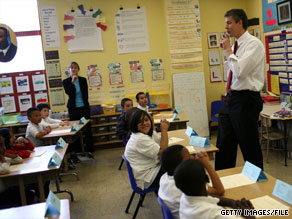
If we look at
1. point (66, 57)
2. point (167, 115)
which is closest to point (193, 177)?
point (167, 115)

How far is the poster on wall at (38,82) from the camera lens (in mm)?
5527

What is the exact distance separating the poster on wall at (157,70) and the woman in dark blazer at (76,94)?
1428 millimetres

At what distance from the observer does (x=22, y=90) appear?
18.1 ft

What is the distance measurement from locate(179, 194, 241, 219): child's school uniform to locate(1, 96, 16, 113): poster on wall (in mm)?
5066

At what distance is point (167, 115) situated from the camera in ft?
14.6

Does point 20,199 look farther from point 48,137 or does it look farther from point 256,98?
point 256,98

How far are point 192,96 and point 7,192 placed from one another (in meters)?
3.98

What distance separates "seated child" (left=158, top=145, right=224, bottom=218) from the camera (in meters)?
1.51

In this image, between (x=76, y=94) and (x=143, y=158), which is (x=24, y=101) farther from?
(x=143, y=158)

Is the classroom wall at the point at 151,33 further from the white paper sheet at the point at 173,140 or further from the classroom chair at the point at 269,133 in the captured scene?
the white paper sheet at the point at 173,140

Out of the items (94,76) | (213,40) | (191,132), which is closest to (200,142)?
(191,132)

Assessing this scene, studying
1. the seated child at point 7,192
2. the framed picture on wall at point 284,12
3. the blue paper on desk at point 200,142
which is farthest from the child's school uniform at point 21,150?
the framed picture on wall at point 284,12

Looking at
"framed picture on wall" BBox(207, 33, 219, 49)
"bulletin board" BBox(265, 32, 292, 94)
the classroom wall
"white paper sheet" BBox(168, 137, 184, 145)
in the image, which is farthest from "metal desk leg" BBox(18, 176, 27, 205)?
"framed picture on wall" BBox(207, 33, 219, 49)

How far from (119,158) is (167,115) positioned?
1.17 m
